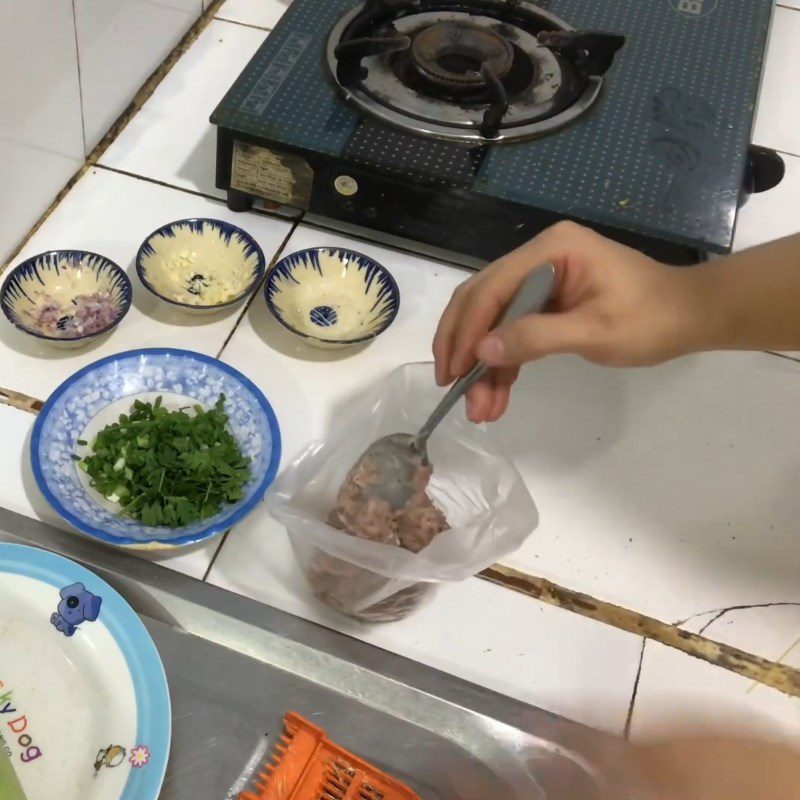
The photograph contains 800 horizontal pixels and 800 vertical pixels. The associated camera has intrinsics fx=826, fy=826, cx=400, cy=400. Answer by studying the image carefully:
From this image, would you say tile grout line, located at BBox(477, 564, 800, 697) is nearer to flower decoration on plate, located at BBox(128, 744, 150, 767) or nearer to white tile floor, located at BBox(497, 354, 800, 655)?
white tile floor, located at BBox(497, 354, 800, 655)

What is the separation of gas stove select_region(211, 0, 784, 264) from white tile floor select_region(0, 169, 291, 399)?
0.06 m

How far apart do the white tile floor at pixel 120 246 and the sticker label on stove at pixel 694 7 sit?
1.66 feet

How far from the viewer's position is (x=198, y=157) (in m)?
0.86

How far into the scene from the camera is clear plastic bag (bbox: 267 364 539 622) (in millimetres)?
500

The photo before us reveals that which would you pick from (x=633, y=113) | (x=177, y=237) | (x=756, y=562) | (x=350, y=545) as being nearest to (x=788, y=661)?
(x=756, y=562)

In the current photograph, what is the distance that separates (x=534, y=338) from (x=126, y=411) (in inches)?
13.1

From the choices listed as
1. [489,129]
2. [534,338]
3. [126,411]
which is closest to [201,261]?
[126,411]

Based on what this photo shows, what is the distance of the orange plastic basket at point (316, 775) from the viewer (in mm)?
481

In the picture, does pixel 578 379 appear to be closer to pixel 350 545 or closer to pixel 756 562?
pixel 756 562

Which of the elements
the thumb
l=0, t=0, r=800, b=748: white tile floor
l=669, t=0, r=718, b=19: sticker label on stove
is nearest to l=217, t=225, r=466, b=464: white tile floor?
l=0, t=0, r=800, b=748: white tile floor

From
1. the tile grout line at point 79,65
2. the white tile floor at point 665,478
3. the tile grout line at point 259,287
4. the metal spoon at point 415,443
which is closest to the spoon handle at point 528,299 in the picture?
the metal spoon at point 415,443

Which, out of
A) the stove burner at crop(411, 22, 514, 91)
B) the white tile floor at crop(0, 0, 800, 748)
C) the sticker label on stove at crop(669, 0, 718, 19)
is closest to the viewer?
the white tile floor at crop(0, 0, 800, 748)

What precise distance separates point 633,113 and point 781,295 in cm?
39

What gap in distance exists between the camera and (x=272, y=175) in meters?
0.76
